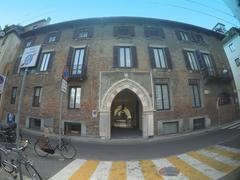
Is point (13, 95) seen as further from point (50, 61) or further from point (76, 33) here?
point (76, 33)

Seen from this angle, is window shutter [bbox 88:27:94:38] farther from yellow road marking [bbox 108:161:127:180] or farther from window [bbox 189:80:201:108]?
yellow road marking [bbox 108:161:127:180]

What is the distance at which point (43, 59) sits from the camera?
12.6 meters

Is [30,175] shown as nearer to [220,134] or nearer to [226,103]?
[226,103]

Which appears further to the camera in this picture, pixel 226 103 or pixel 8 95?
pixel 8 95

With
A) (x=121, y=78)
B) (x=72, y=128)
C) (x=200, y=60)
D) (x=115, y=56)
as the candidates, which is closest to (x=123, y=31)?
(x=115, y=56)

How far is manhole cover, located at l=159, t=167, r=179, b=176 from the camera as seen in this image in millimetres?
5088

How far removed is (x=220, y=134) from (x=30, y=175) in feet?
28.7

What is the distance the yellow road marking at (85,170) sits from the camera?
5139 millimetres

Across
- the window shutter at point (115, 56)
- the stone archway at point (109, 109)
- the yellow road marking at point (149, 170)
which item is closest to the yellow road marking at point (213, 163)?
the yellow road marking at point (149, 170)

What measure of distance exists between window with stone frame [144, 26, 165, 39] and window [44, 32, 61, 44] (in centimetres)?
723

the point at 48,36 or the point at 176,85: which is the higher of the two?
the point at 48,36

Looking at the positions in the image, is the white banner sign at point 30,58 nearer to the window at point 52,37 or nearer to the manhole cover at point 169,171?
the manhole cover at point 169,171

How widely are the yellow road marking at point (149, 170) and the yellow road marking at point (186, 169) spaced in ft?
2.69

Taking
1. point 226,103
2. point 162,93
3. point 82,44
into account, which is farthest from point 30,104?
point 226,103
